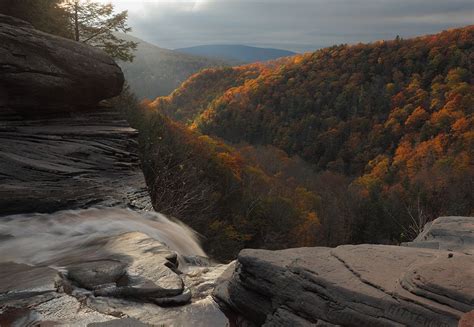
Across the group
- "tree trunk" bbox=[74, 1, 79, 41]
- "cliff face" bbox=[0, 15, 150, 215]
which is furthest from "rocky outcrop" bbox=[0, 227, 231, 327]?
"tree trunk" bbox=[74, 1, 79, 41]

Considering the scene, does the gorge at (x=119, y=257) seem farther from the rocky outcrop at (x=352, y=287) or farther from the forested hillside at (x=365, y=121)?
the forested hillside at (x=365, y=121)

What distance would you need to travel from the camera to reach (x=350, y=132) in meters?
128

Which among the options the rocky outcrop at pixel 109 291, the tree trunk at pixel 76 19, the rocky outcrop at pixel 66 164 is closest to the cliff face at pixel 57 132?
the rocky outcrop at pixel 66 164

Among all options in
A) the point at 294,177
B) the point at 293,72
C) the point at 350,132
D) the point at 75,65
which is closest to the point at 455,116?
the point at 350,132

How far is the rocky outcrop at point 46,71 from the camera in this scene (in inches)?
508

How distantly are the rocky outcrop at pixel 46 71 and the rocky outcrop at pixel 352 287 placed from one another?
34.3 ft

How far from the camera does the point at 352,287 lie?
218 inches

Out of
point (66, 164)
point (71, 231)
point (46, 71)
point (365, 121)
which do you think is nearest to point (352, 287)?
point (71, 231)

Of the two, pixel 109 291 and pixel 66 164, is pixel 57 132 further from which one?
pixel 109 291

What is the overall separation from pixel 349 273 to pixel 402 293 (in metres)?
0.94

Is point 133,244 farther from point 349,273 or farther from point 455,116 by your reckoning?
point 455,116

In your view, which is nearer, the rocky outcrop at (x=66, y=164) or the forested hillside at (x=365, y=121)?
the rocky outcrop at (x=66, y=164)

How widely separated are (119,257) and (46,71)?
29.7 feet

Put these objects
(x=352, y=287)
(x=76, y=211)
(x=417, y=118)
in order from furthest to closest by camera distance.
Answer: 1. (x=417, y=118)
2. (x=76, y=211)
3. (x=352, y=287)
